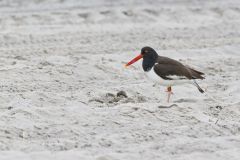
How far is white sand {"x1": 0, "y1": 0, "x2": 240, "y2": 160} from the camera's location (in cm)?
762

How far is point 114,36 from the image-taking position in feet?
49.2

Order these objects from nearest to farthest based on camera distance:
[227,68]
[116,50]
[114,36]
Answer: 1. [227,68]
2. [116,50]
3. [114,36]

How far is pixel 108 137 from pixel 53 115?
923mm

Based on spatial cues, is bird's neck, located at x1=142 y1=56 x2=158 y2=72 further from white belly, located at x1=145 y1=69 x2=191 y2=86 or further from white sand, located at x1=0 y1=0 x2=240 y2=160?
white sand, located at x1=0 y1=0 x2=240 y2=160

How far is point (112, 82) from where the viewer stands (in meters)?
11.2

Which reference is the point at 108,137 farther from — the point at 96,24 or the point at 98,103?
the point at 96,24

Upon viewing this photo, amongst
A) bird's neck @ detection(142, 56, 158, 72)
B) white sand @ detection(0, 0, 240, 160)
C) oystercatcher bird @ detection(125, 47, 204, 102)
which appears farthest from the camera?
bird's neck @ detection(142, 56, 158, 72)

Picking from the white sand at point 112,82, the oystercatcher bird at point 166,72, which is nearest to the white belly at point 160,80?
the oystercatcher bird at point 166,72

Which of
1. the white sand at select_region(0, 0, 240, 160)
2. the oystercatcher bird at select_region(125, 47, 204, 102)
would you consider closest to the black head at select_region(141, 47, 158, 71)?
the oystercatcher bird at select_region(125, 47, 204, 102)

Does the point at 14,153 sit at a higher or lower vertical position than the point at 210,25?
higher

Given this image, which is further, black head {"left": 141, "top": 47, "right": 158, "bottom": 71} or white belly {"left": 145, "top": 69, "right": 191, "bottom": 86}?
black head {"left": 141, "top": 47, "right": 158, "bottom": 71}

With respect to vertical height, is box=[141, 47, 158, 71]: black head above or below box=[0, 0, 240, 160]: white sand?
above

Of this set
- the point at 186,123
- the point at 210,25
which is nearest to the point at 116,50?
the point at 210,25

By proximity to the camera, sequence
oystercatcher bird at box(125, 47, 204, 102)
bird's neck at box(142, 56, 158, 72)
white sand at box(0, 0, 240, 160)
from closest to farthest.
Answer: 1. white sand at box(0, 0, 240, 160)
2. oystercatcher bird at box(125, 47, 204, 102)
3. bird's neck at box(142, 56, 158, 72)
